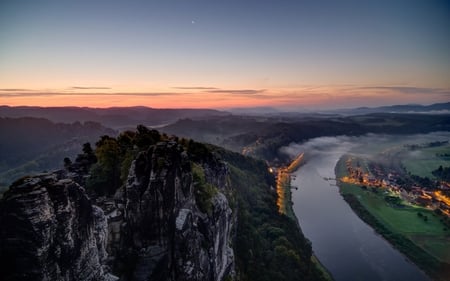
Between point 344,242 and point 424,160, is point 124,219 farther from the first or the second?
point 424,160

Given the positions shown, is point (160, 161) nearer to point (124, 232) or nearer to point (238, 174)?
point (124, 232)

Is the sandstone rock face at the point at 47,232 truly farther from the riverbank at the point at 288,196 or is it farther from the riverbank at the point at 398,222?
the riverbank at the point at 398,222

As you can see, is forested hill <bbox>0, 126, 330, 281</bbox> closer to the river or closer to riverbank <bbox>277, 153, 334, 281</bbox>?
riverbank <bbox>277, 153, 334, 281</bbox>

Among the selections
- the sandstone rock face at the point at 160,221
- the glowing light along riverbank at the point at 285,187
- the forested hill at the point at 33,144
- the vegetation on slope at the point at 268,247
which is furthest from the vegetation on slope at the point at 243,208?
the forested hill at the point at 33,144

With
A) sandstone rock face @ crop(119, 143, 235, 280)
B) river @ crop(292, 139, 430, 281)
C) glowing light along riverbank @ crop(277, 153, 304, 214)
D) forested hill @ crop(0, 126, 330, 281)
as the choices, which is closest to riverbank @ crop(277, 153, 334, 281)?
glowing light along riverbank @ crop(277, 153, 304, 214)

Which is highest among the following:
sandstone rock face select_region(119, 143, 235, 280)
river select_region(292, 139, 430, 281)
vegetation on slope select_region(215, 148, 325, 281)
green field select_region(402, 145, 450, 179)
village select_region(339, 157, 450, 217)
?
sandstone rock face select_region(119, 143, 235, 280)

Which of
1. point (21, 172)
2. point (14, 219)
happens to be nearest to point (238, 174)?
point (14, 219)
